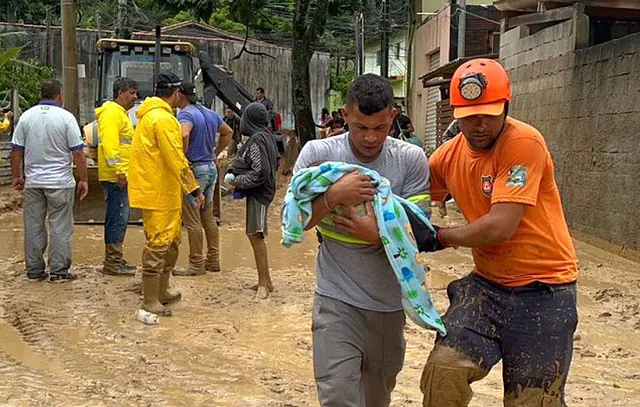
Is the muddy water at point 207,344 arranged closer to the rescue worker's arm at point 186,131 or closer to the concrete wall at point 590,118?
the concrete wall at point 590,118

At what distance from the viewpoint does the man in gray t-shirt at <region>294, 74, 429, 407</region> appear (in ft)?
10.8

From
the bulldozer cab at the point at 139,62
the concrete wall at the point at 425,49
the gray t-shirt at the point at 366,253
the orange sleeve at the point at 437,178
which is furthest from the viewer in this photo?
the concrete wall at the point at 425,49

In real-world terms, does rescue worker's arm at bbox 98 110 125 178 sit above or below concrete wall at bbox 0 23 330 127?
below

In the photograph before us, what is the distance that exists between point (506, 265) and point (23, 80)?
20.6 meters

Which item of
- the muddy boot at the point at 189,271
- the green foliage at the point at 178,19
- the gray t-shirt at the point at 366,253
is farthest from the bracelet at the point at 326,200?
the green foliage at the point at 178,19

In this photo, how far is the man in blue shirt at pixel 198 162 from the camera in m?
8.21

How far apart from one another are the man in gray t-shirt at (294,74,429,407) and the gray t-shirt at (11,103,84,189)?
5194mm

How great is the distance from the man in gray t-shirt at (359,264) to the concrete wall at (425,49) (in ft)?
69.9

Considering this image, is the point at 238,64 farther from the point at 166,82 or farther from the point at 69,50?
the point at 166,82

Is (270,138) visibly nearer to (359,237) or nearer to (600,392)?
(600,392)

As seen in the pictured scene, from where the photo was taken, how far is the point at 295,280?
28.5 ft

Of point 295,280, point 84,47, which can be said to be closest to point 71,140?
point 295,280

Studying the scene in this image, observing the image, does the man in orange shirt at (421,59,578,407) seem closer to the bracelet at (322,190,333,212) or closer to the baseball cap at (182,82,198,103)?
the bracelet at (322,190,333,212)

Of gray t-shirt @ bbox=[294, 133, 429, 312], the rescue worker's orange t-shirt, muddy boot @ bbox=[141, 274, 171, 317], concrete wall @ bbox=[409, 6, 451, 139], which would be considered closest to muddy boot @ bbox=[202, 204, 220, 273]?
muddy boot @ bbox=[141, 274, 171, 317]
